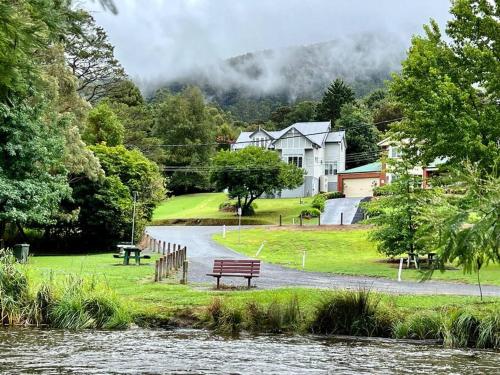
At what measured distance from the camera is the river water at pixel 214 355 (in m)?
11.1

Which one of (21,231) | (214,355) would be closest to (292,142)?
(21,231)

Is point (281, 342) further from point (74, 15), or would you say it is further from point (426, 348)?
point (74, 15)

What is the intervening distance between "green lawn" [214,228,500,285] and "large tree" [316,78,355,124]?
2209 inches

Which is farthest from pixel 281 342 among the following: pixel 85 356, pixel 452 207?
pixel 452 207

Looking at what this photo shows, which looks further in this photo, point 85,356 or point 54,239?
point 54,239

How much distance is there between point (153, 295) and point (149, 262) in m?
12.6

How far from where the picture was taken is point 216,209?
73688 mm

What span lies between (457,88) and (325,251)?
18.0 meters

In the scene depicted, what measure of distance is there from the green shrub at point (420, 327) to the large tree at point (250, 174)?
50881mm

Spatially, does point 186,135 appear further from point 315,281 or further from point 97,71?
point 315,281

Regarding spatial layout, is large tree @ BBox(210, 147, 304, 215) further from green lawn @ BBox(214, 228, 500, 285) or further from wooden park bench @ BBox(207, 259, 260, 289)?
wooden park bench @ BBox(207, 259, 260, 289)

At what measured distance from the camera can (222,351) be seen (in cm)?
1275

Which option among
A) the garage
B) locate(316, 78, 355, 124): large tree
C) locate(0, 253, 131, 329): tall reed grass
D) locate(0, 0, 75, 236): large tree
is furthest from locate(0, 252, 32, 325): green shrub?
locate(316, 78, 355, 124): large tree

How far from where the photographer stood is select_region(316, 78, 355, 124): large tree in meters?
104
